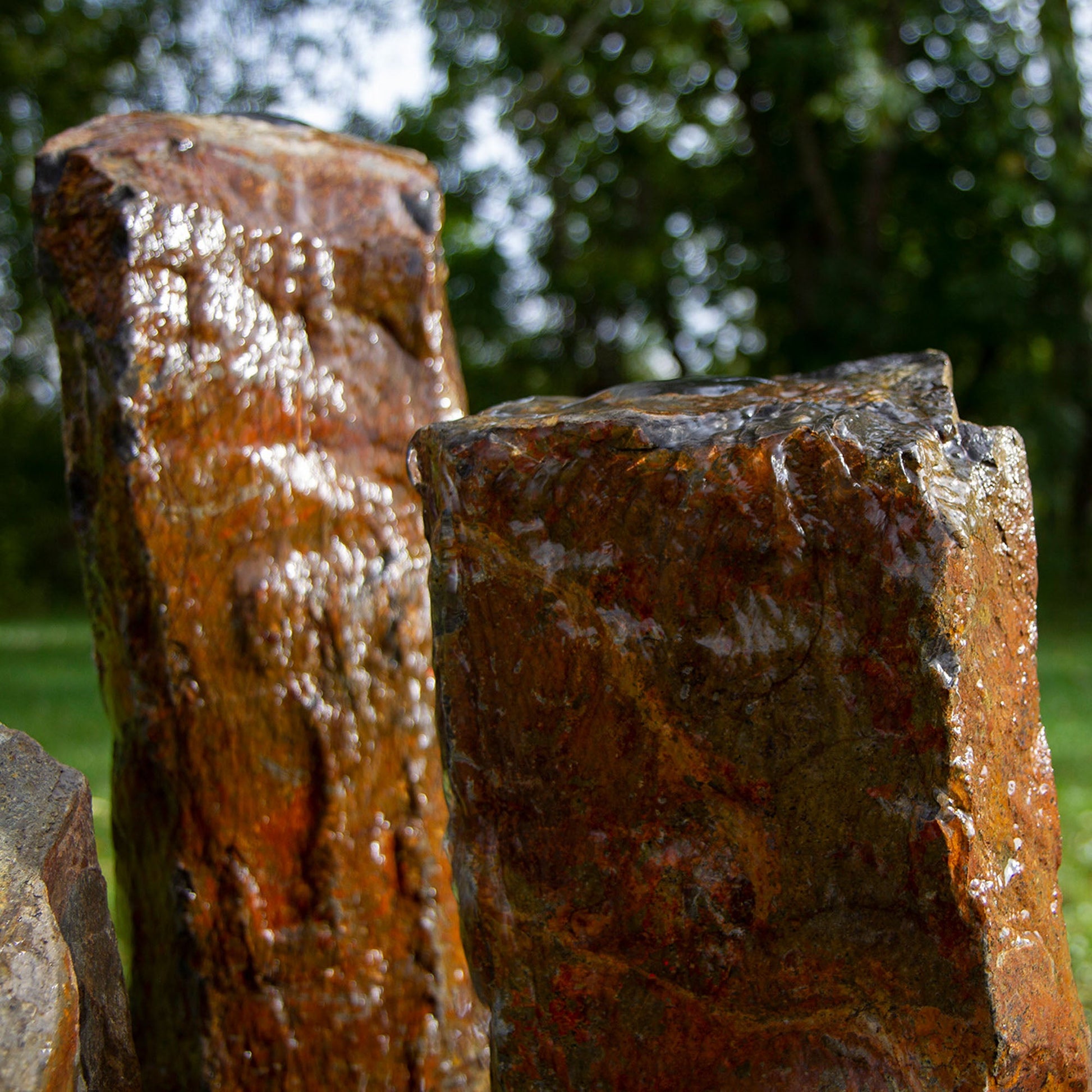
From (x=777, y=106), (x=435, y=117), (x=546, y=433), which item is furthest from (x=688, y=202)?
(x=546, y=433)

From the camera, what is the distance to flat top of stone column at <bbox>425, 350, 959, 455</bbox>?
1.59m

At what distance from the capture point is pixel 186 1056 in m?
2.22

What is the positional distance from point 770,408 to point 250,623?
3.56ft

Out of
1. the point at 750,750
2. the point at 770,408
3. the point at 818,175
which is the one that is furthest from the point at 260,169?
the point at 818,175

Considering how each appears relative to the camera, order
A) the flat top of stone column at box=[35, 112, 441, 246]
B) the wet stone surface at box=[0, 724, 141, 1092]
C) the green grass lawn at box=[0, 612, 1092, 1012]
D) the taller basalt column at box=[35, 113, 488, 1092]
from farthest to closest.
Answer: the green grass lawn at box=[0, 612, 1092, 1012] < the flat top of stone column at box=[35, 112, 441, 246] < the taller basalt column at box=[35, 113, 488, 1092] < the wet stone surface at box=[0, 724, 141, 1092]

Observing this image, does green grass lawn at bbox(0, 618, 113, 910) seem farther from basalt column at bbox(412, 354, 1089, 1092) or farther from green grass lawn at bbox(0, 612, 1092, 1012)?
basalt column at bbox(412, 354, 1089, 1092)

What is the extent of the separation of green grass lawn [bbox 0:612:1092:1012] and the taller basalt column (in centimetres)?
96

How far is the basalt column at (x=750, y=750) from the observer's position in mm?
1511

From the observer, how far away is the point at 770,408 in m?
1.68

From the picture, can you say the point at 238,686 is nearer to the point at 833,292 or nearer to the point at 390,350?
the point at 390,350

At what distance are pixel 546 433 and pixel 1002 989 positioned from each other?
91 centimetres

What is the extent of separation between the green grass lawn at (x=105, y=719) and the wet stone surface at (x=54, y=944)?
4.26 feet

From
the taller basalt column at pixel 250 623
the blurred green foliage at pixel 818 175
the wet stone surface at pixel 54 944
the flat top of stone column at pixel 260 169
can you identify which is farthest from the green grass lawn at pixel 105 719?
the blurred green foliage at pixel 818 175

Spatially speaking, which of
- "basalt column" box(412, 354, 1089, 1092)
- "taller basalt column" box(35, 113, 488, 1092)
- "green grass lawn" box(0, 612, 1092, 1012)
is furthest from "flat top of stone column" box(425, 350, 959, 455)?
"green grass lawn" box(0, 612, 1092, 1012)
